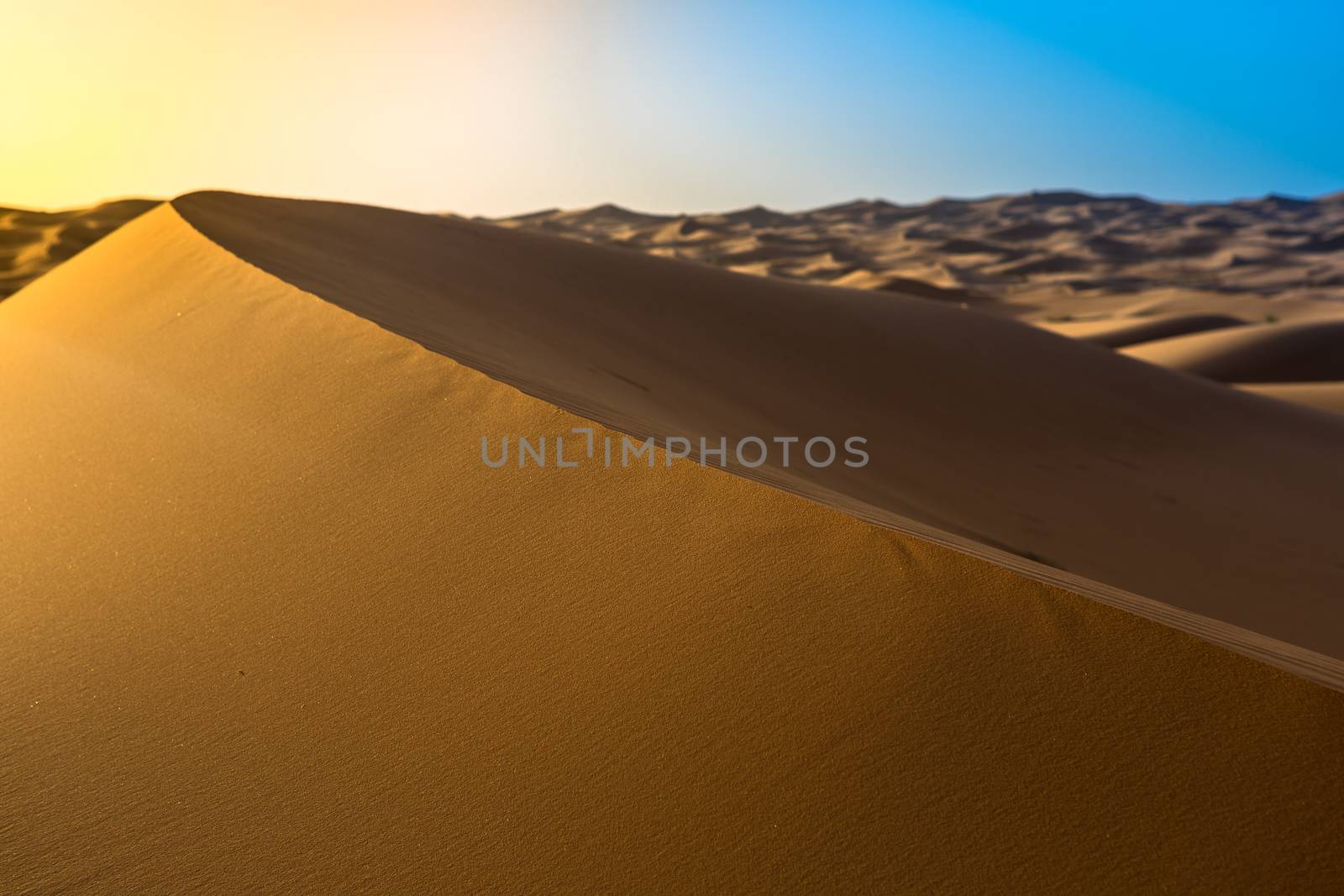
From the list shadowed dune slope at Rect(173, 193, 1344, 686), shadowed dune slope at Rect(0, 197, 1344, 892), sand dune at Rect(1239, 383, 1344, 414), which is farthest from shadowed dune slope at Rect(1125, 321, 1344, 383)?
shadowed dune slope at Rect(0, 197, 1344, 892)

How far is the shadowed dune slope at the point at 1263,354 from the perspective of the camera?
17109 mm

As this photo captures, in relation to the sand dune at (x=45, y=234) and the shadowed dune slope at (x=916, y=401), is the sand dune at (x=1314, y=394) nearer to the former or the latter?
the shadowed dune slope at (x=916, y=401)

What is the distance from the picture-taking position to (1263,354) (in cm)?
1748

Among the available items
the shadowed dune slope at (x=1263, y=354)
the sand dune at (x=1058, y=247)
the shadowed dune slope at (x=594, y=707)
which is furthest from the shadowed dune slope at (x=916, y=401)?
the sand dune at (x=1058, y=247)

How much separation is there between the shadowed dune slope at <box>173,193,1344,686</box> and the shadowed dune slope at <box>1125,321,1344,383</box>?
23.0 ft

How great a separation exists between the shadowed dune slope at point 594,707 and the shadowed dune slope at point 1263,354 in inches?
634

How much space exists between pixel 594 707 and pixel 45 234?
21261mm

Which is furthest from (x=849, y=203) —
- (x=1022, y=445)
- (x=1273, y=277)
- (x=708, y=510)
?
(x=708, y=510)

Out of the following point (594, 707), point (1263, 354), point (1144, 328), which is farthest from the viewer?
point (1144, 328)

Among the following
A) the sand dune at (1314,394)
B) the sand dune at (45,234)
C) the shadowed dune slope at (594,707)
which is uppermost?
the sand dune at (45,234)

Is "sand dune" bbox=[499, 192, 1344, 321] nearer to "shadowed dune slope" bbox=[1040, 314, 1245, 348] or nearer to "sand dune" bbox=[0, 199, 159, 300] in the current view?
"shadowed dune slope" bbox=[1040, 314, 1245, 348]

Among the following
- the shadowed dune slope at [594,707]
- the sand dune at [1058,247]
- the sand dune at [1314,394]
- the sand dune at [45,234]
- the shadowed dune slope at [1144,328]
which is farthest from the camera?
the sand dune at [1058,247]

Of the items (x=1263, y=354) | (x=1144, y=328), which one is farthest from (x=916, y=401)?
(x=1144, y=328)

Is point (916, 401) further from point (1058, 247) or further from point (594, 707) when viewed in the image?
point (1058, 247)
